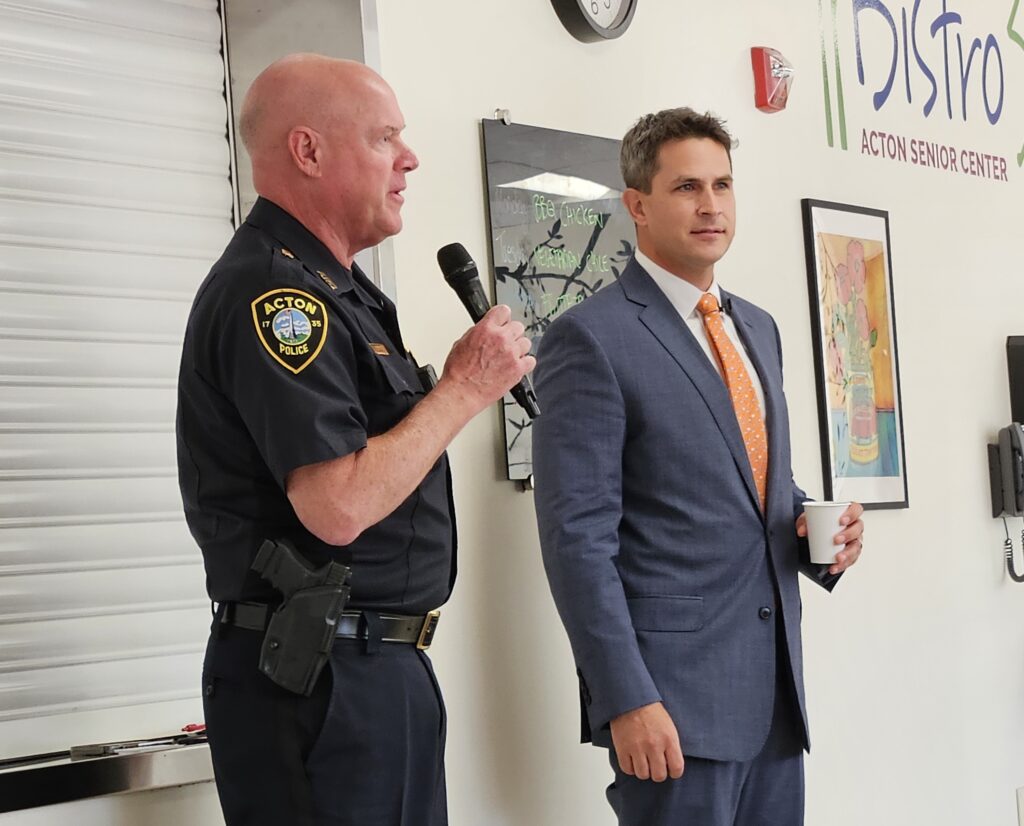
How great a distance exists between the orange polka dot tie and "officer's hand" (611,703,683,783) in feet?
1.44

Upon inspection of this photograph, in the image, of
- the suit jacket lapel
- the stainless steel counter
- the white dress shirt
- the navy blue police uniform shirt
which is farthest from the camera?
the white dress shirt

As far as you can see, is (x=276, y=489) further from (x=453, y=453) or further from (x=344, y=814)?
(x=453, y=453)

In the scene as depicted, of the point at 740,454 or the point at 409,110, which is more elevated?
the point at 409,110

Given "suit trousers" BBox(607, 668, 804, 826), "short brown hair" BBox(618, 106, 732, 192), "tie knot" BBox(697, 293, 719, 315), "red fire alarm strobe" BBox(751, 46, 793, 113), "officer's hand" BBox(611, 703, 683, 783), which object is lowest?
"suit trousers" BBox(607, 668, 804, 826)

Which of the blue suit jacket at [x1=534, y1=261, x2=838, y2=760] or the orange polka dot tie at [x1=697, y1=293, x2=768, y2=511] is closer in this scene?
the blue suit jacket at [x1=534, y1=261, x2=838, y2=760]

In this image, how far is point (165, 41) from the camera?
2.50 m

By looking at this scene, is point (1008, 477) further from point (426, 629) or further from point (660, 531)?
point (426, 629)

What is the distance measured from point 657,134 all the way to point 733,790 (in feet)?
3.90

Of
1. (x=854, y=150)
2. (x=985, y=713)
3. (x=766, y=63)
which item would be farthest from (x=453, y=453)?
(x=985, y=713)

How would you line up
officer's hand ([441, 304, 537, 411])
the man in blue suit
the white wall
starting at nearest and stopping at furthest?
officer's hand ([441, 304, 537, 411])
the man in blue suit
the white wall

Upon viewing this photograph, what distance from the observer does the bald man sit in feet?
5.33

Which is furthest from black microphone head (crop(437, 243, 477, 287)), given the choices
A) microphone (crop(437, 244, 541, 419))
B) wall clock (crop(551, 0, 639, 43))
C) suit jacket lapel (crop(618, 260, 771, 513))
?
wall clock (crop(551, 0, 639, 43))

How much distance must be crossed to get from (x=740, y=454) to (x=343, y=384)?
90 cm

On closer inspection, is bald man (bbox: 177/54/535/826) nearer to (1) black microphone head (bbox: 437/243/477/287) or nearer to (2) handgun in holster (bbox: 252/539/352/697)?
(2) handgun in holster (bbox: 252/539/352/697)
